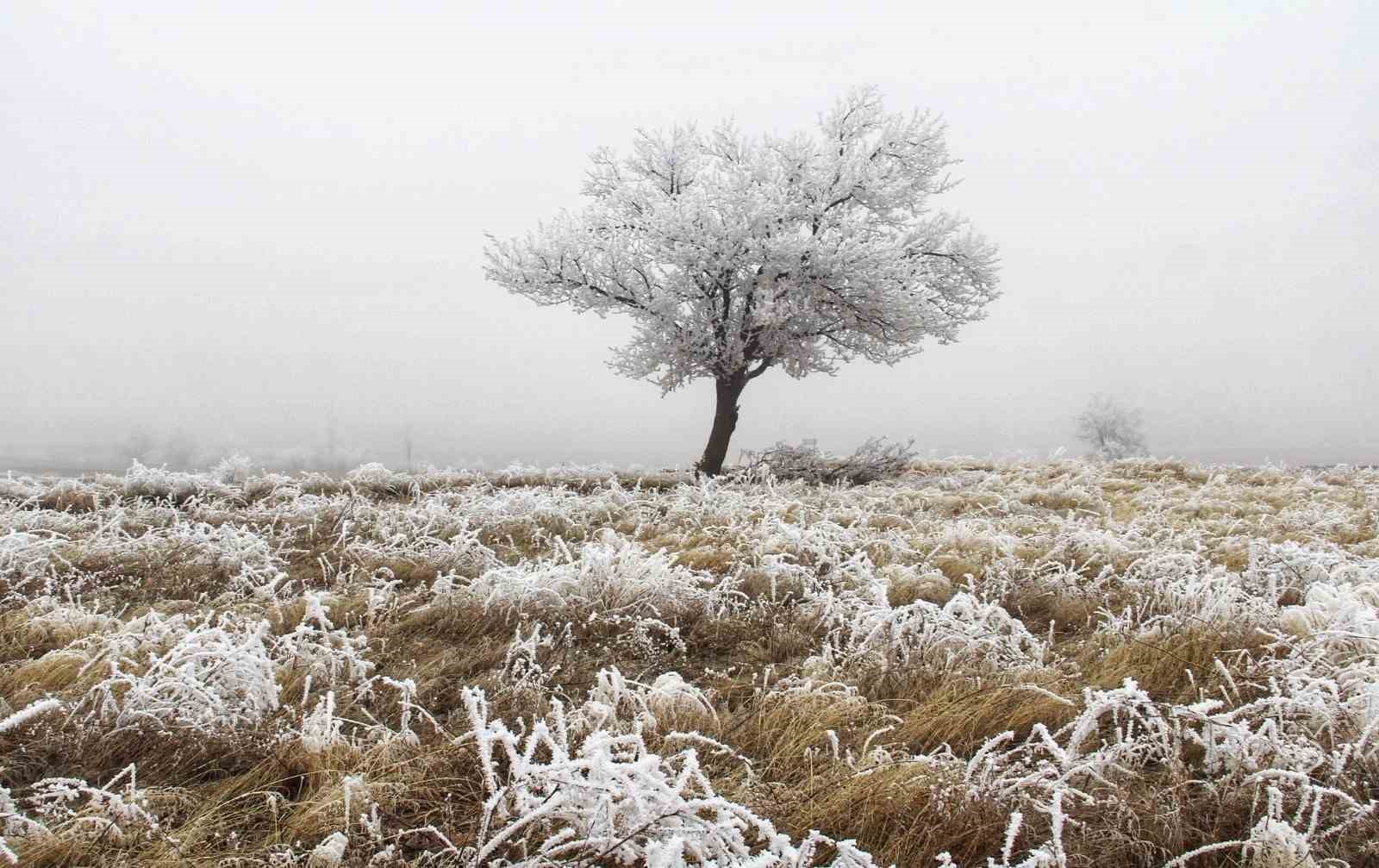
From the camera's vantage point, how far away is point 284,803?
2.34m

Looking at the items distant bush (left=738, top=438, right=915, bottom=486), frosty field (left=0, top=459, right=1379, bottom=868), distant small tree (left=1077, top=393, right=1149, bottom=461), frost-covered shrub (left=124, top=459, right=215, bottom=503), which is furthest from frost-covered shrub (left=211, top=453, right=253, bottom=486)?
distant small tree (left=1077, top=393, right=1149, bottom=461)

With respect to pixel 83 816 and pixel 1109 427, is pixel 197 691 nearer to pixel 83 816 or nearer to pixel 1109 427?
pixel 83 816

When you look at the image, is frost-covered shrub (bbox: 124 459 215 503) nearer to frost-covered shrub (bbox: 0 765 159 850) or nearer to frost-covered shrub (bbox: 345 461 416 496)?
frost-covered shrub (bbox: 345 461 416 496)

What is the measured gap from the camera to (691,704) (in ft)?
10.0

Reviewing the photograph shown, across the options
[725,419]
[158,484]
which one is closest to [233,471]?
[158,484]

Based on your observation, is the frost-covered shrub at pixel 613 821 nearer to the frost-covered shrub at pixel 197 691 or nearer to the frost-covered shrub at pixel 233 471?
the frost-covered shrub at pixel 197 691

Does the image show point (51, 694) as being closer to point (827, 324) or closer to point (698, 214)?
point (698, 214)

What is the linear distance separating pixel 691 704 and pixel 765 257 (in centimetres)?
1315

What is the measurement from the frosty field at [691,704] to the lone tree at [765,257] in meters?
9.42

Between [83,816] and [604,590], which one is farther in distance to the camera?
[604,590]

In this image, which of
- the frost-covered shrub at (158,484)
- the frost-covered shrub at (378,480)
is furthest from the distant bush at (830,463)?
the frost-covered shrub at (158,484)

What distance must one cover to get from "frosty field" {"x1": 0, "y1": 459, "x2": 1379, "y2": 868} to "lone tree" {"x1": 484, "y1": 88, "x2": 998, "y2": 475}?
9.42 m

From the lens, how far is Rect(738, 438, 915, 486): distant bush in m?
14.8

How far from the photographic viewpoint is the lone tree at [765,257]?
15219mm
